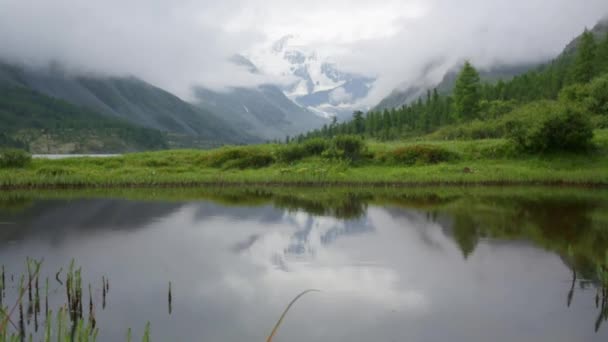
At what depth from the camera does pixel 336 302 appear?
11.5m

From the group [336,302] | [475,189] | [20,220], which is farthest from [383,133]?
[336,302]

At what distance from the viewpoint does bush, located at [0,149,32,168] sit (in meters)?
43.2

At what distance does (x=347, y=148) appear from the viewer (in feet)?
157

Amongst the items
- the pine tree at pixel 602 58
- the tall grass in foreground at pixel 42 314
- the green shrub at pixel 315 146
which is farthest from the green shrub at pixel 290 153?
the pine tree at pixel 602 58

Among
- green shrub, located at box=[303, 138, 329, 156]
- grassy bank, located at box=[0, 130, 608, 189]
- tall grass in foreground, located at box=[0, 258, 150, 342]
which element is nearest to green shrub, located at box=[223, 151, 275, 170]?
grassy bank, located at box=[0, 130, 608, 189]

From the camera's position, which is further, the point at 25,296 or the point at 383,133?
the point at 383,133

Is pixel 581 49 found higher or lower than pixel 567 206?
higher

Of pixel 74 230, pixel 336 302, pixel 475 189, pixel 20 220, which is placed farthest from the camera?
pixel 475 189

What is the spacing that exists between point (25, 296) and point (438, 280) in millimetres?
10785

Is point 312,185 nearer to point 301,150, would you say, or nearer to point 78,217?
point 301,150

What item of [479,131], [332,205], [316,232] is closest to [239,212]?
[332,205]

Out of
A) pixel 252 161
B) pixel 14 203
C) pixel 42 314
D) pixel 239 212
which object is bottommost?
pixel 42 314

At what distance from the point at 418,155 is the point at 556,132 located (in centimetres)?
1212

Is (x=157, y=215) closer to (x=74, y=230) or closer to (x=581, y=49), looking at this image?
(x=74, y=230)
